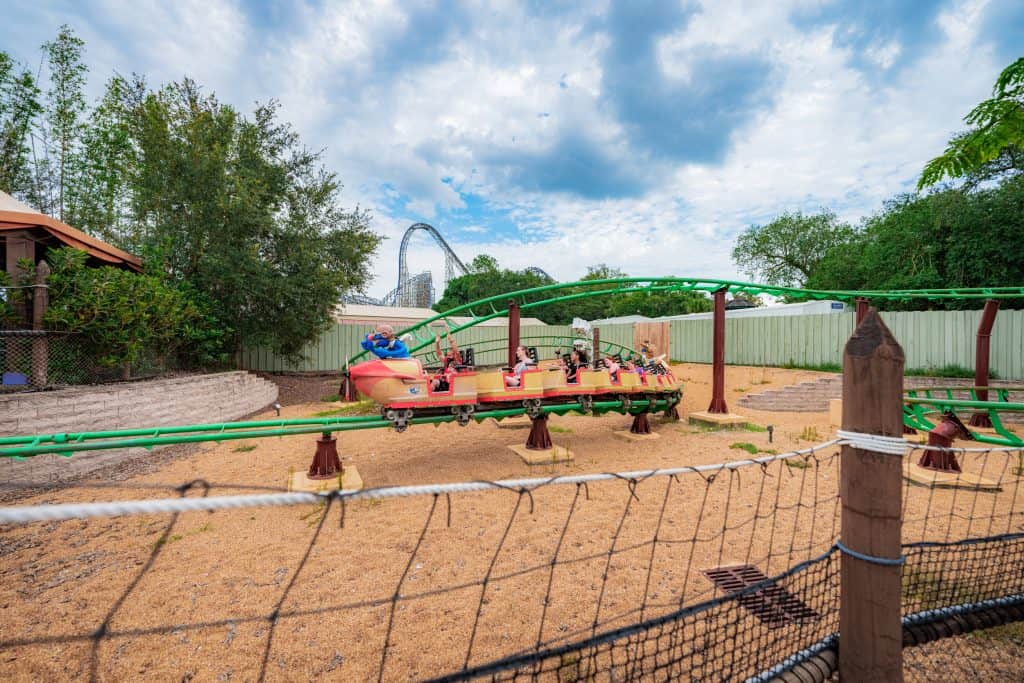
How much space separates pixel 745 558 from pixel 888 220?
2043 centimetres

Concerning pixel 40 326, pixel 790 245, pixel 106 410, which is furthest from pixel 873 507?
pixel 790 245

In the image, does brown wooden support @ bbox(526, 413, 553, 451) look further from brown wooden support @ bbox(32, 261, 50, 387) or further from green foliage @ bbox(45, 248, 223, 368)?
brown wooden support @ bbox(32, 261, 50, 387)

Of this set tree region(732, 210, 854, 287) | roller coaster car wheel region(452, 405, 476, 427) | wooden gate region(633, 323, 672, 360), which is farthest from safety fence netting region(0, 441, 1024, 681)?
tree region(732, 210, 854, 287)

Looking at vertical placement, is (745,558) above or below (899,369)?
Answer: below

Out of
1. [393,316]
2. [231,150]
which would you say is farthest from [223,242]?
[393,316]

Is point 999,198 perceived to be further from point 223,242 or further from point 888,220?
point 223,242

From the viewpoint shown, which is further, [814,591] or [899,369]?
[814,591]

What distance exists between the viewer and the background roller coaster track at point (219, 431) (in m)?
3.98

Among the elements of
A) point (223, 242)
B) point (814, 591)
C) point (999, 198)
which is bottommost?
point (814, 591)

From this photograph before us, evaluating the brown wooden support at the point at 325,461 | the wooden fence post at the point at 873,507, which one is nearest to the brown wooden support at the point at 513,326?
the brown wooden support at the point at 325,461

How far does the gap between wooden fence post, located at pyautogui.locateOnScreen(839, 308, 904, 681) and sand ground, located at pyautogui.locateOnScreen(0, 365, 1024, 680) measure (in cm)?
109

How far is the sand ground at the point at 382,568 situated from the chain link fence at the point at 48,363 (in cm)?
233

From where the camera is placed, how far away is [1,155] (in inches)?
521

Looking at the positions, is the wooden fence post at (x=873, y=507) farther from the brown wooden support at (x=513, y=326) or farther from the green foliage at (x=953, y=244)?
the green foliage at (x=953, y=244)
